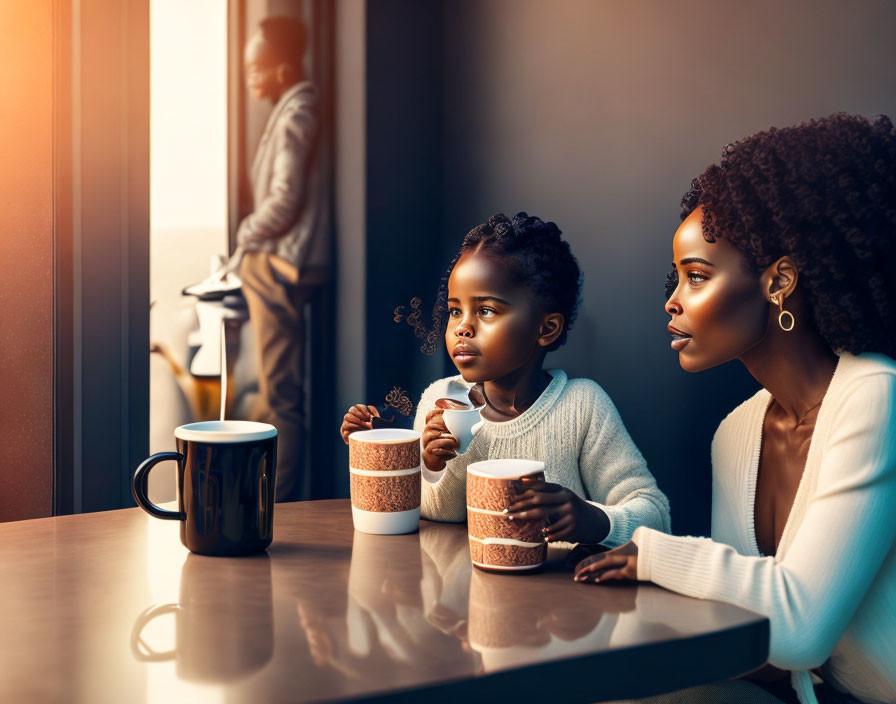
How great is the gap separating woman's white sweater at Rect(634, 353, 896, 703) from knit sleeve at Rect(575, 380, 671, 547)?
0.60 ft

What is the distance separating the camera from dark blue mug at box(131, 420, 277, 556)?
922mm

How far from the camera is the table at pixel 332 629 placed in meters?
0.62

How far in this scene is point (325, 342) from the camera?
82.2 inches

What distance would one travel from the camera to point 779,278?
1002 millimetres

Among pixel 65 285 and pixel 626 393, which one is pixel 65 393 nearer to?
pixel 65 285

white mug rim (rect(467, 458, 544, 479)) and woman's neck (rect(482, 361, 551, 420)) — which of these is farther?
woman's neck (rect(482, 361, 551, 420))

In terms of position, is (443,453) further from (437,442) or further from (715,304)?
(715,304)

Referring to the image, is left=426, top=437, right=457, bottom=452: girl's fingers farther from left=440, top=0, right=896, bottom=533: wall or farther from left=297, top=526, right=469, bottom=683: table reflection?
left=440, top=0, right=896, bottom=533: wall

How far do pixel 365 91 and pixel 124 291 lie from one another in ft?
2.36

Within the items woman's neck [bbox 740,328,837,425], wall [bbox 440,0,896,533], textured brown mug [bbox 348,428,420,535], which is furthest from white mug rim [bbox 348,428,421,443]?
wall [bbox 440,0,896,533]

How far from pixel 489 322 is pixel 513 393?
13cm

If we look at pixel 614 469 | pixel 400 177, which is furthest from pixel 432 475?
pixel 400 177

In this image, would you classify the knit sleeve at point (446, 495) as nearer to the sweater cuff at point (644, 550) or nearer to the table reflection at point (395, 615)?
the table reflection at point (395, 615)

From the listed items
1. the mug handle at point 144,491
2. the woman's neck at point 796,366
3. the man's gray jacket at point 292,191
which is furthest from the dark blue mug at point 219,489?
the man's gray jacket at point 292,191
